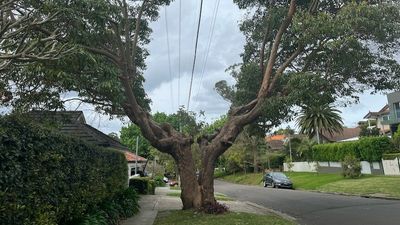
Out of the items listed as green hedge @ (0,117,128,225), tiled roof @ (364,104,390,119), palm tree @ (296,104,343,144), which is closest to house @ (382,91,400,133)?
palm tree @ (296,104,343,144)

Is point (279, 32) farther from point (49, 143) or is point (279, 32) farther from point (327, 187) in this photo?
point (327, 187)

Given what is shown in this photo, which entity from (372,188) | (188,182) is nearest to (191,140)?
(188,182)

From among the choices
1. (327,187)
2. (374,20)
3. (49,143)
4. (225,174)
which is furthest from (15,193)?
(225,174)

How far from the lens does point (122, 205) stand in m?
15.7

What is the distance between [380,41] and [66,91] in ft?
35.3

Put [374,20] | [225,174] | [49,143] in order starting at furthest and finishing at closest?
[225,174] < [374,20] < [49,143]

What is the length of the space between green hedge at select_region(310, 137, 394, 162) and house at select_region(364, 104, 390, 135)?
2093 cm

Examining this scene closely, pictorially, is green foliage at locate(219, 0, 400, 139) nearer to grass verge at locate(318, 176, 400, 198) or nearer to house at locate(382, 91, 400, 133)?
grass verge at locate(318, 176, 400, 198)

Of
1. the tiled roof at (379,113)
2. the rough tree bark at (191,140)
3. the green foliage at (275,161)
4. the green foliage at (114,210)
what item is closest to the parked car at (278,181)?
the green foliage at (114,210)

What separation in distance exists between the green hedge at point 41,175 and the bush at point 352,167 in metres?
29.2

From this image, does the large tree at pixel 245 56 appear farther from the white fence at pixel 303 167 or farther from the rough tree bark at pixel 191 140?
the white fence at pixel 303 167

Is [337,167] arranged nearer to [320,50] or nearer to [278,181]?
[278,181]

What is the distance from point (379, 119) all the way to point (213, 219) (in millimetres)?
63522

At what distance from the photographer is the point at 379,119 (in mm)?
70125
